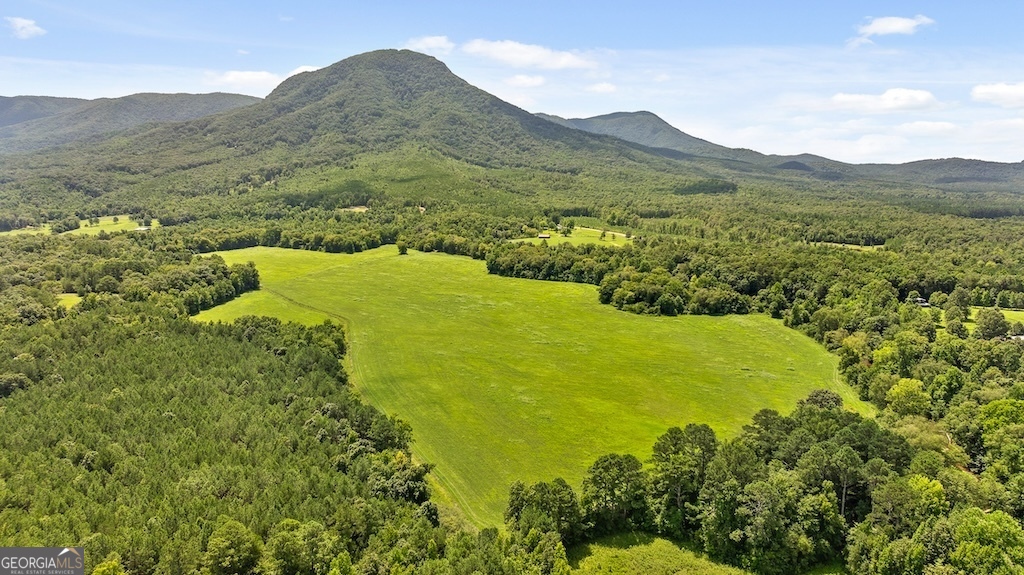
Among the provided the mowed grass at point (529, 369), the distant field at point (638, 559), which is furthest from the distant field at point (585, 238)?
the distant field at point (638, 559)

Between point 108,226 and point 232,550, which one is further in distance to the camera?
point 108,226

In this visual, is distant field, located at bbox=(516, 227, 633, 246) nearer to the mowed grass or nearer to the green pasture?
the mowed grass

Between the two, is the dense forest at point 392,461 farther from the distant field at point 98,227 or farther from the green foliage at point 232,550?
the distant field at point 98,227

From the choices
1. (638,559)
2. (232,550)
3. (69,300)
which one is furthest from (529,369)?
(69,300)

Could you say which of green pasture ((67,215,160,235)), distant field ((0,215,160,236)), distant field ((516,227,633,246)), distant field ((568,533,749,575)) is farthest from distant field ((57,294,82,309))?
distant field ((516,227,633,246))

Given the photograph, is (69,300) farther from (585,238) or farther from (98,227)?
(585,238)

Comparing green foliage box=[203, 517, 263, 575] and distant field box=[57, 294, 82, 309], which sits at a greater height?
distant field box=[57, 294, 82, 309]

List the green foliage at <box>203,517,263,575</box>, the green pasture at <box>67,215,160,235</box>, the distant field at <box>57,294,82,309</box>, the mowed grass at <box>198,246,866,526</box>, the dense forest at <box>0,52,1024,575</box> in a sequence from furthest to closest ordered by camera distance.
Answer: the green pasture at <box>67,215,160,235</box> < the distant field at <box>57,294,82,309</box> < the mowed grass at <box>198,246,866,526</box> < the dense forest at <box>0,52,1024,575</box> < the green foliage at <box>203,517,263,575</box>
